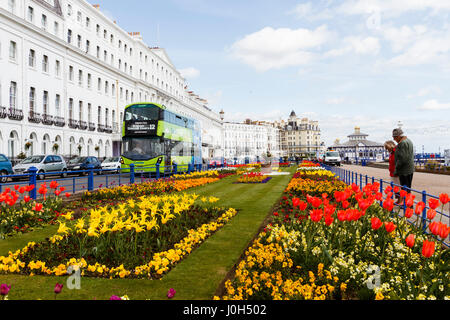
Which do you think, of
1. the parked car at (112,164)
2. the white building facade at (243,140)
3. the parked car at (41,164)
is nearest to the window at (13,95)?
the parked car at (41,164)

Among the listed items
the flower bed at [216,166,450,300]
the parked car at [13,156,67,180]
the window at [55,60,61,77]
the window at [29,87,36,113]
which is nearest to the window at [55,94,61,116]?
the window at [55,60,61,77]

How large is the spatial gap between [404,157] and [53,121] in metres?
38.1

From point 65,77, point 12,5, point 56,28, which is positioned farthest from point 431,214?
point 56,28

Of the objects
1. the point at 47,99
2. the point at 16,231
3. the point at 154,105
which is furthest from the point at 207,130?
the point at 16,231

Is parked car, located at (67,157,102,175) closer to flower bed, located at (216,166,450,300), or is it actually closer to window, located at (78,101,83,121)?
window, located at (78,101,83,121)

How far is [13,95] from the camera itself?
35.2m

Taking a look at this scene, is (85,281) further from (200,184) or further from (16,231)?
(200,184)

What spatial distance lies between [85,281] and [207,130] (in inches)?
4852

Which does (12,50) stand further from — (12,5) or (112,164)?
(112,164)

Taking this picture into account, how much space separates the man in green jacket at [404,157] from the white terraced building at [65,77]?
1281 inches

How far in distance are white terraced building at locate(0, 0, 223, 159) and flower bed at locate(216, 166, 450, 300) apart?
33688 mm

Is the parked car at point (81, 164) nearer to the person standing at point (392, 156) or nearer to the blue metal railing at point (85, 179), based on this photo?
the blue metal railing at point (85, 179)

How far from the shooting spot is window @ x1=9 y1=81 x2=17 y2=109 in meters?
34.8

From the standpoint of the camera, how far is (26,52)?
36.8 meters
